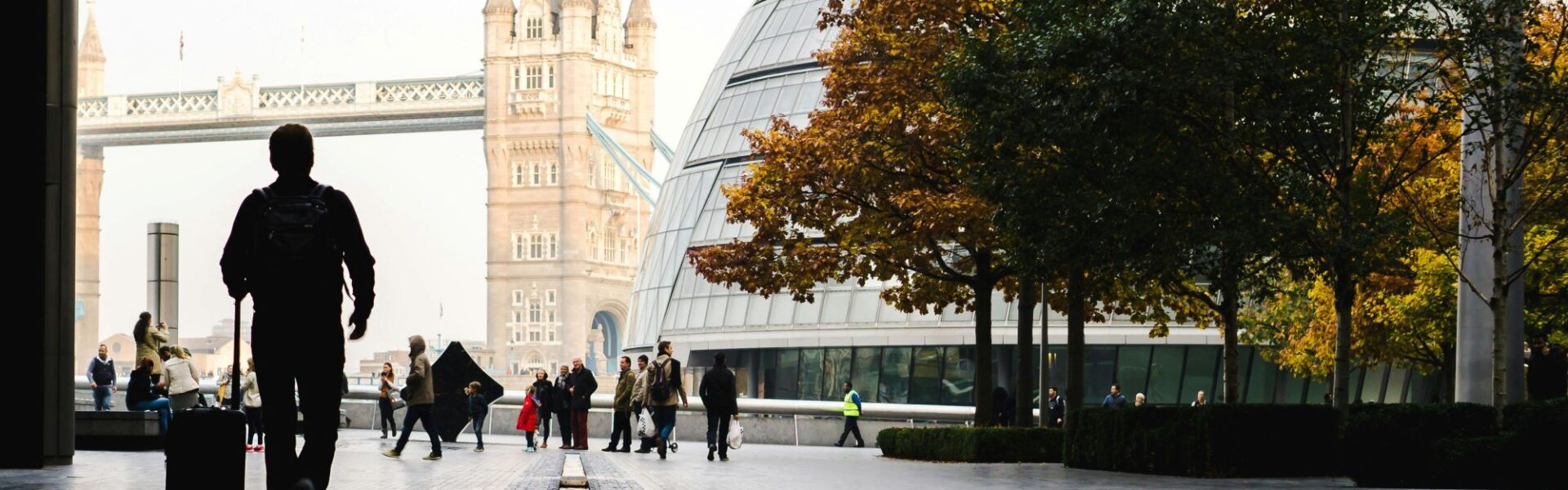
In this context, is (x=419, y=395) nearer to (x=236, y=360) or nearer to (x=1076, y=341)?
(x=1076, y=341)

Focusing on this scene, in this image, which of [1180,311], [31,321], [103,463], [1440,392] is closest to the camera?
[31,321]

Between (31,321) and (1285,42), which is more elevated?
(1285,42)

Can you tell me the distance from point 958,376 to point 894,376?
2.04m

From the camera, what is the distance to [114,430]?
85.1 ft

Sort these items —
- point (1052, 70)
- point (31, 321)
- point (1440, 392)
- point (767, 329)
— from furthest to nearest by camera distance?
1. point (767, 329)
2. point (1440, 392)
3. point (1052, 70)
4. point (31, 321)

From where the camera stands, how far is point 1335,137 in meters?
21.8

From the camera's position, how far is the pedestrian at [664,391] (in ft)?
91.8

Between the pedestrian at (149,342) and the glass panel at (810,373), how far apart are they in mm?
36020

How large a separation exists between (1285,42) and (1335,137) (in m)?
1.17

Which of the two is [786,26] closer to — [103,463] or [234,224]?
[103,463]

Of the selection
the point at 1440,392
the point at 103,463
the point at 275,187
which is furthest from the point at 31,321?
the point at 1440,392

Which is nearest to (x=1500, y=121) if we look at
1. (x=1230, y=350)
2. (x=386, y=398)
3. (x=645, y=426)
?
(x=1230, y=350)

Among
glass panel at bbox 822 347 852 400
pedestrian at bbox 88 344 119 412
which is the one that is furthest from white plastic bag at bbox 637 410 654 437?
glass panel at bbox 822 347 852 400

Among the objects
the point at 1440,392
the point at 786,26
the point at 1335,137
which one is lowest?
the point at 1440,392
